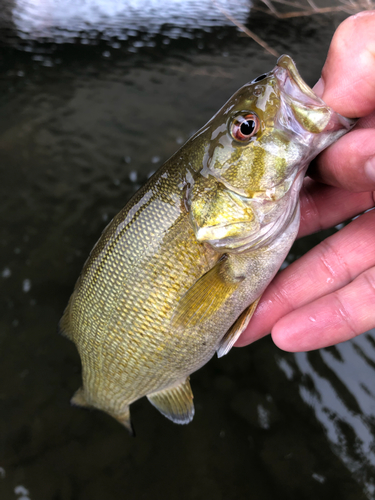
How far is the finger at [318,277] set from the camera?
1.78 metres

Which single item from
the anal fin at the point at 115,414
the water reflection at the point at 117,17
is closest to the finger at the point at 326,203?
the anal fin at the point at 115,414

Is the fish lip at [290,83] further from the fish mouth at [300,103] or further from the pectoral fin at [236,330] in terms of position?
the pectoral fin at [236,330]

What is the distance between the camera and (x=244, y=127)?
4.67ft

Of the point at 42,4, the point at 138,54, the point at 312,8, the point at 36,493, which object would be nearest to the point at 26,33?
the point at 42,4

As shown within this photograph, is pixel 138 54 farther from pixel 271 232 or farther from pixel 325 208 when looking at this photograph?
pixel 271 232

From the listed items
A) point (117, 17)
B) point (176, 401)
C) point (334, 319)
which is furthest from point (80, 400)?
point (117, 17)

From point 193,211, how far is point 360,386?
1.69 m

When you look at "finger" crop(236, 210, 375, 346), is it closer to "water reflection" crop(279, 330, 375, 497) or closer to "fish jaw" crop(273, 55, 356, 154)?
"fish jaw" crop(273, 55, 356, 154)

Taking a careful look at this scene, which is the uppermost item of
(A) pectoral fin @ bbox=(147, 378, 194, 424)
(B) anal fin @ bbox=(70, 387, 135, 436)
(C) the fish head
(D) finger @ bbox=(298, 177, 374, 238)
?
(C) the fish head

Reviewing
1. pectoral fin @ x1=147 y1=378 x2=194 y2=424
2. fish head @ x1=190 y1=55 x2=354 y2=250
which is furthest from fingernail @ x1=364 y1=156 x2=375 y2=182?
pectoral fin @ x1=147 y1=378 x2=194 y2=424

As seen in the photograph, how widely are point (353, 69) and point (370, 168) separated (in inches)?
22.3

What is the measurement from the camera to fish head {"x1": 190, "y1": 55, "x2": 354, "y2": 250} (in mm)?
1354

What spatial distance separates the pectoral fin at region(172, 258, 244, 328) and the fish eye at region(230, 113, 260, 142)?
0.54 metres

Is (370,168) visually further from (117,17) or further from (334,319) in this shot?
(117,17)
